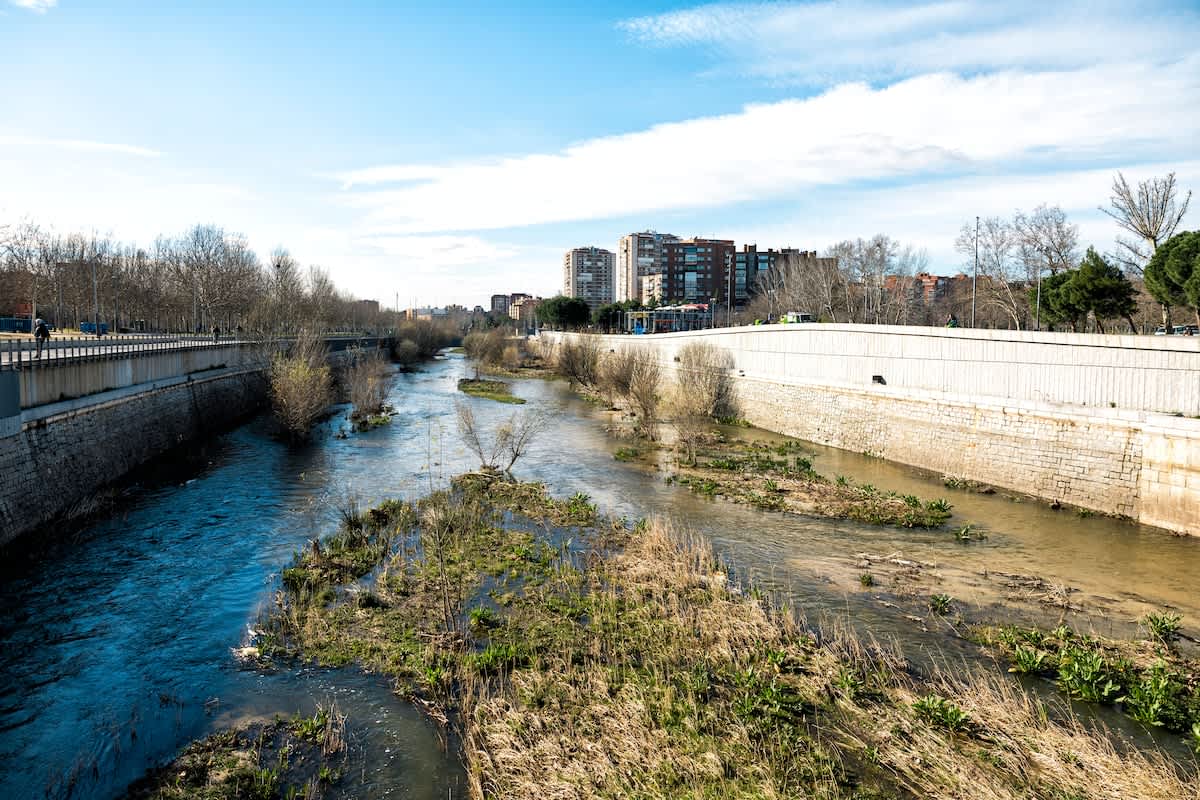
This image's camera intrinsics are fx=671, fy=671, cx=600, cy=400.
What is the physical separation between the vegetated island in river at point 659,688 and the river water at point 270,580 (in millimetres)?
675

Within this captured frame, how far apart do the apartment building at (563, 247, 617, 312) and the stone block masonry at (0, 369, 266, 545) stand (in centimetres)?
15537

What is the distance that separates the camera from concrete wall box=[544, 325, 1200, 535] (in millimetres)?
16125

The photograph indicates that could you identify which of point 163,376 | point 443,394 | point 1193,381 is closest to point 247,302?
point 443,394

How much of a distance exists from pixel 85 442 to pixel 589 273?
171 metres

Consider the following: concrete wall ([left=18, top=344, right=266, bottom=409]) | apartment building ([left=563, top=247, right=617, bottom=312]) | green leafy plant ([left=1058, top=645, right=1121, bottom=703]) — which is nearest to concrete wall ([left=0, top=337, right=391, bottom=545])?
concrete wall ([left=18, top=344, right=266, bottom=409])

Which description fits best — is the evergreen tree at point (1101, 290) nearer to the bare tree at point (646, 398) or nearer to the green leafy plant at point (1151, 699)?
the bare tree at point (646, 398)

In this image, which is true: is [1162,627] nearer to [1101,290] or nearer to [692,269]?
[1101,290]

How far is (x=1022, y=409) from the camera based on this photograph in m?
19.7

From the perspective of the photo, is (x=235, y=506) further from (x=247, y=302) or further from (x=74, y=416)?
(x=247, y=302)

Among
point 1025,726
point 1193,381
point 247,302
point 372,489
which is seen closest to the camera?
point 1025,726

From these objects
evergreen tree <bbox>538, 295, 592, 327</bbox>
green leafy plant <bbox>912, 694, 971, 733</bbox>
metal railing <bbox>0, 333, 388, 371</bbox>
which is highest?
evergreen tree <bbox>538, 295, 592, 327</bbox>

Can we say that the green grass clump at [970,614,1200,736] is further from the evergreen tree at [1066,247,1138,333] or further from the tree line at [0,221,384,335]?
the tree line at [0,221,384,335]

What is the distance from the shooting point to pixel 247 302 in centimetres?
6025

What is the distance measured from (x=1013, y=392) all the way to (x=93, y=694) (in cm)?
2283
